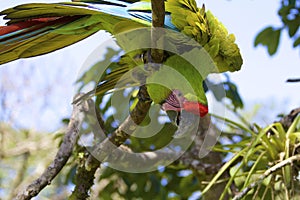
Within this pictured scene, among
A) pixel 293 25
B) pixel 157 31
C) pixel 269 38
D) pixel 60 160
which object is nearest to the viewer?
pixel 157 31

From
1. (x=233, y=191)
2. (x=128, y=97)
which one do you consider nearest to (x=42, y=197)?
(x=128, y=97)

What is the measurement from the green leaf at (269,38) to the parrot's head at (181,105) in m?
1.06

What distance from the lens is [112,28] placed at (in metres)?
1.17

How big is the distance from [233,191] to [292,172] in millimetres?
222

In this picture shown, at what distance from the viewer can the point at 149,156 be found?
163cm

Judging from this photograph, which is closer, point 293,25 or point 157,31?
point 157,31

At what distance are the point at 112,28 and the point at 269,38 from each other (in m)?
1.07

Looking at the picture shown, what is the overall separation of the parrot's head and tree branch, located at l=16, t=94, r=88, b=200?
0.25 meters

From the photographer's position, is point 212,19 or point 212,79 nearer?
point 212,19

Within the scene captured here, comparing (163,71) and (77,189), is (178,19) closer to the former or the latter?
(163,71)

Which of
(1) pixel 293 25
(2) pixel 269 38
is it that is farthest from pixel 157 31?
(2) pixel 269 38

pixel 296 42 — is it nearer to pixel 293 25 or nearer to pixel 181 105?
pixel 293 25

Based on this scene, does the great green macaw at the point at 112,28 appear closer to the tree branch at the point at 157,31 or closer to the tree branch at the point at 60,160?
the tree branch at the point at 157,31

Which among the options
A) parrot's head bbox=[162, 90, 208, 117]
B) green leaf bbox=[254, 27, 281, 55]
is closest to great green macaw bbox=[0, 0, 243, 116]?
parrot's head bbox=[162, 90, 208, 117]
